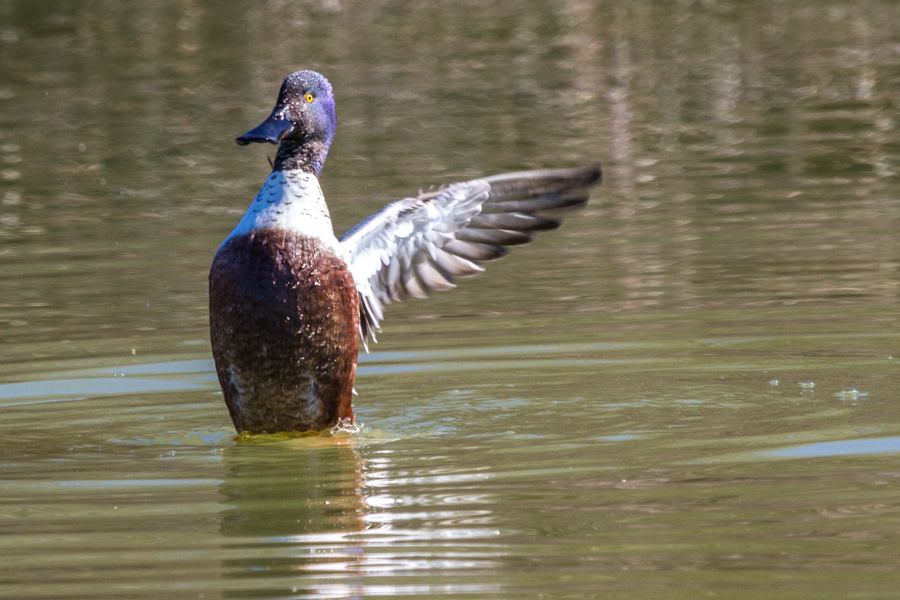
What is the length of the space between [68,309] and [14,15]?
839 inches

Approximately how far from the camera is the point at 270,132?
6.77m

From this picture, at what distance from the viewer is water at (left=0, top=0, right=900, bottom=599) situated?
4.69m

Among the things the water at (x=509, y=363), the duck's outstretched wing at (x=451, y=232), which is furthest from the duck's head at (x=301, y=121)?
the water at (x=509, y=363)

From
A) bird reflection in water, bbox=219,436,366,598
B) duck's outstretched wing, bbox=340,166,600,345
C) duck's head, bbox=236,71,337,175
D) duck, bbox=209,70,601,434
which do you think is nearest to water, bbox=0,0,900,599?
bird reflection in water, bbox=219,436,366,598

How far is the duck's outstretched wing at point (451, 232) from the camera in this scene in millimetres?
7133

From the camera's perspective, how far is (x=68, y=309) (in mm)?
9984

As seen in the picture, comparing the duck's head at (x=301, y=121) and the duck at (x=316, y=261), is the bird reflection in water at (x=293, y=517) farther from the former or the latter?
the duck's head at (x=301, y=121)

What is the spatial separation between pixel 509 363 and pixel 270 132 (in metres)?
2.24

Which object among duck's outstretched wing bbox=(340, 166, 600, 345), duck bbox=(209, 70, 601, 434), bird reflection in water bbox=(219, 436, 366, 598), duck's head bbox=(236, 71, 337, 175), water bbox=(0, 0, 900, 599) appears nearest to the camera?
bird reflection in water bbox=(219, 436, 366, 598)

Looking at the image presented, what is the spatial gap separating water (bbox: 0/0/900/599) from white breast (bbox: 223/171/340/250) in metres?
1.00

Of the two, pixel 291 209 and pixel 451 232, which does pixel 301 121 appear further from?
pixel 451 232

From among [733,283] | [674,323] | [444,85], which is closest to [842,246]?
[733,283]

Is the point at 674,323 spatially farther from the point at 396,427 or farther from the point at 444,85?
the point at 444,85

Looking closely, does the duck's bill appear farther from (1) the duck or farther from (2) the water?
(2) the water
